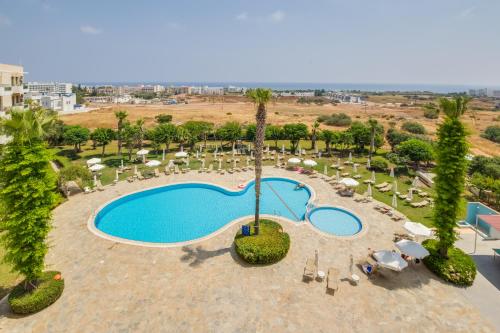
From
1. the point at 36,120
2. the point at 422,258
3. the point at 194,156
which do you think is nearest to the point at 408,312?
the point at 422,258

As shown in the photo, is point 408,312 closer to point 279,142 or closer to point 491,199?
point 491,199

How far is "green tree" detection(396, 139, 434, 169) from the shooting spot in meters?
30.1

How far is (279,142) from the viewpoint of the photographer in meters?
46.7

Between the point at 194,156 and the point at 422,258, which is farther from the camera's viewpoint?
the point at 194,156

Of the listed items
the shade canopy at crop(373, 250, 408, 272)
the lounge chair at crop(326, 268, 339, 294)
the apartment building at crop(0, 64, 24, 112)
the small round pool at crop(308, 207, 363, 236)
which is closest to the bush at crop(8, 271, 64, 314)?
the lounge chair at crop(326, 268, 339, 294)

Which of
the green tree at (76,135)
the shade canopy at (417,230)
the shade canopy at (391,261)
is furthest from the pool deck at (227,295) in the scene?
the green tree at (76,135)

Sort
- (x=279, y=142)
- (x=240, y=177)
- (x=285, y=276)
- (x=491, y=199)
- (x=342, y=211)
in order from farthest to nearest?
1. (x=279, y=142)
2. (x=240, y=177)
3. (x=491, y=199)
4. (x=342, y=211)
5. (x=285, y=276)

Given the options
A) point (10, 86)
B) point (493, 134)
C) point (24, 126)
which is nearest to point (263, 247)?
point (24, 126)

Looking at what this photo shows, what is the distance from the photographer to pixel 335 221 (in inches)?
821

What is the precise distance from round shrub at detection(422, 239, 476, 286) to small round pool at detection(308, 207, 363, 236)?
5.01 m

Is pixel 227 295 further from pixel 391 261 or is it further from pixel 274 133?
pixel 274 133

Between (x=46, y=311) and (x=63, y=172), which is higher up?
(x=63, y=172)

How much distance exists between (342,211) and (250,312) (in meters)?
13.0

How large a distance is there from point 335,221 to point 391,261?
7.19m
